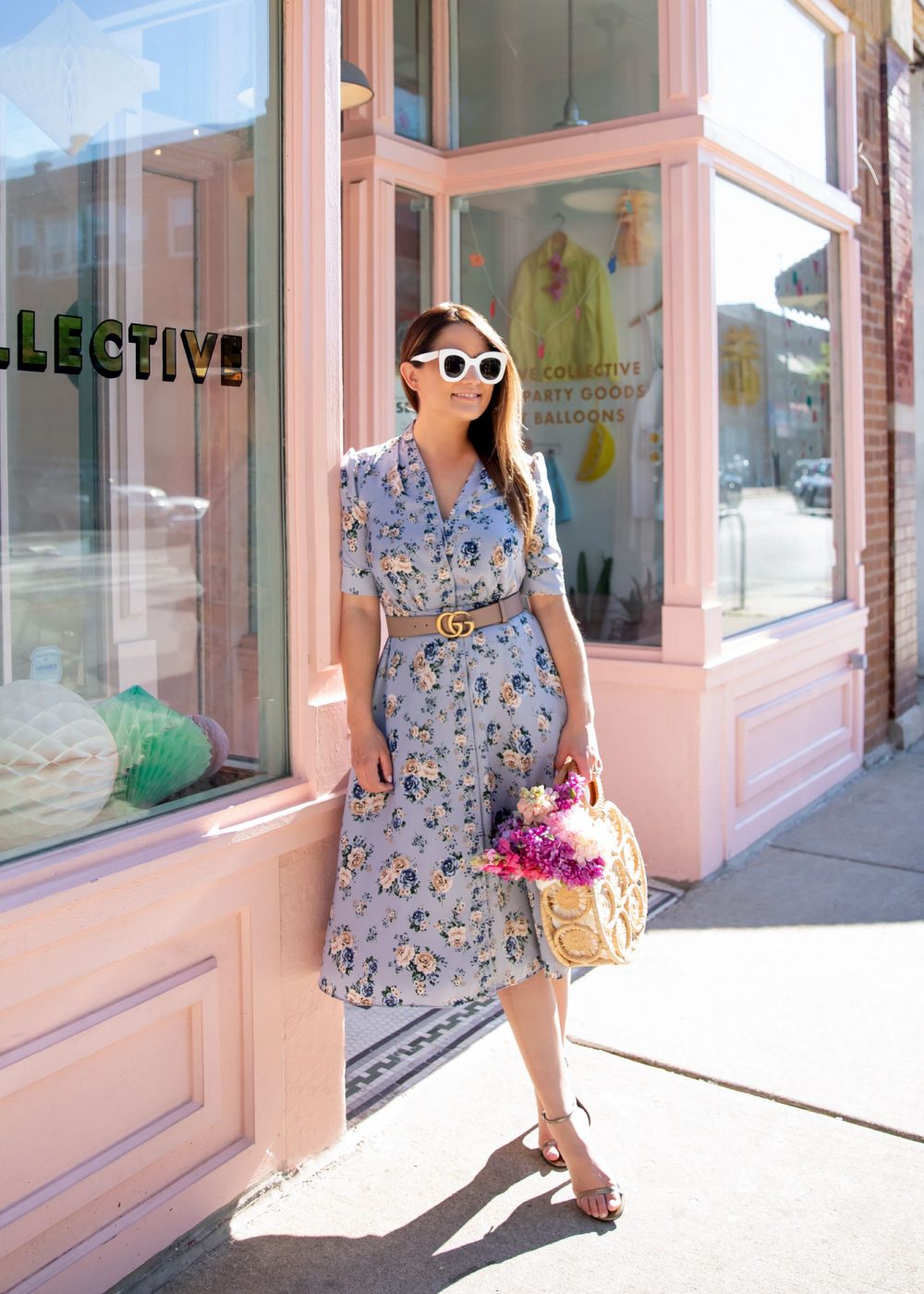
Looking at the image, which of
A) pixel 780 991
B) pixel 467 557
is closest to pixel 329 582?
pixel 467 557

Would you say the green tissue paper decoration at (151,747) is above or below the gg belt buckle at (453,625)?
below

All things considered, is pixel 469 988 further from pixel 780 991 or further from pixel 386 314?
pixel 386 314

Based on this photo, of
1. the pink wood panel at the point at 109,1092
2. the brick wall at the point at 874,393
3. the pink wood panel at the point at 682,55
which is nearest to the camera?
the pink wood panel at the point at 109,1092

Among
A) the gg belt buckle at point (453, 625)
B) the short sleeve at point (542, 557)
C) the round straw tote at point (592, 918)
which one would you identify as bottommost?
the round straw tote at point (592, 918)

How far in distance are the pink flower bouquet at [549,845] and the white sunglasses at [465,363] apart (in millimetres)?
891

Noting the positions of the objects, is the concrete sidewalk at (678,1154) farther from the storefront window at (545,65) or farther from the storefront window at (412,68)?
the storefront window at (412,68)

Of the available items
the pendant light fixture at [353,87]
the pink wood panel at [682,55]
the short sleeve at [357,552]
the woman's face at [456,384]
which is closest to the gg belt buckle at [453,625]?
the short sleeve at [357,552]

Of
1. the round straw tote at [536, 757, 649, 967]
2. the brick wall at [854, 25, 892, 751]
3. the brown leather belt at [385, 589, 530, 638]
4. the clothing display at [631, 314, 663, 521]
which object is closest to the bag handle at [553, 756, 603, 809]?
the round straw tote at [536, 757, 649, 967]

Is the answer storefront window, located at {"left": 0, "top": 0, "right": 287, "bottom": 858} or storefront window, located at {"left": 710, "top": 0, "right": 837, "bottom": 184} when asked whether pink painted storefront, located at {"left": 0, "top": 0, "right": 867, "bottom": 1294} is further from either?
storefront window, located at {"left": 710, "top": 0, "right": 837, "bottom": 184}

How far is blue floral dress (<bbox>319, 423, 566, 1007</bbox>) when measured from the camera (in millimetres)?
2891

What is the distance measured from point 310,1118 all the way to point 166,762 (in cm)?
91

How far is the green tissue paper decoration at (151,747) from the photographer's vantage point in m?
2.76

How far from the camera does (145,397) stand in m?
2.97

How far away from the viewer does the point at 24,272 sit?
2766 millimetres
